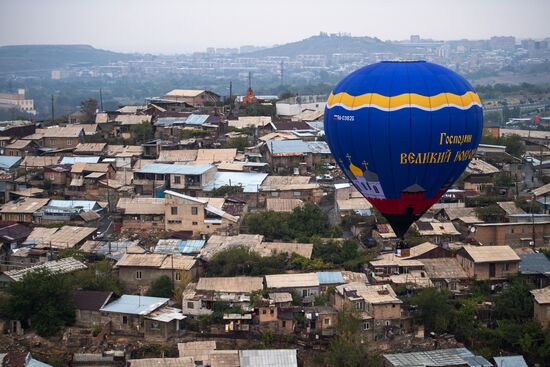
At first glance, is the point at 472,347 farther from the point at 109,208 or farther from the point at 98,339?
the point at 109,208

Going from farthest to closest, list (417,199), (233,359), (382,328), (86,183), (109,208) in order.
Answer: (86,183) < (109,208) < (382,328) < (233,359) < (417,199)

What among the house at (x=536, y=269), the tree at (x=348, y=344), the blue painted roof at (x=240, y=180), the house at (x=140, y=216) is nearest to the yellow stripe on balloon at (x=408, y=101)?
the tree at (x=348, y=344)

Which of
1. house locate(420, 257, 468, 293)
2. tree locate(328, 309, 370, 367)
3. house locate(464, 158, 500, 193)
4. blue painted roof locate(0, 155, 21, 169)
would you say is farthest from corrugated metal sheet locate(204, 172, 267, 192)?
tree locate(328, 309, 370, 367)

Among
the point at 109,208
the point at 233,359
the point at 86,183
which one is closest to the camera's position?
the point at 233,359

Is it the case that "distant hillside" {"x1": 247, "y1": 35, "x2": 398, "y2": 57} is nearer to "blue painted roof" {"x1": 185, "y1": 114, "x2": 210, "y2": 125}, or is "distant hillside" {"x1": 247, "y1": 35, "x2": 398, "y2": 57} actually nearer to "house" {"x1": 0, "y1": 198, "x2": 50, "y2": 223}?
"blue painted roof" {"x1": 185, "y1": 114, "x2": 210, "y2": 125}

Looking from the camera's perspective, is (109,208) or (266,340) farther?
(109,208)

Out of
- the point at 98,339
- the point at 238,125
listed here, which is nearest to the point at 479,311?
the point at 98,339

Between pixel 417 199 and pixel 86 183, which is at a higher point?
pixel 417 199

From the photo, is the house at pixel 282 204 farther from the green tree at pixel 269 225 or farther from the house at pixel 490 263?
the house at pixel 490 263
